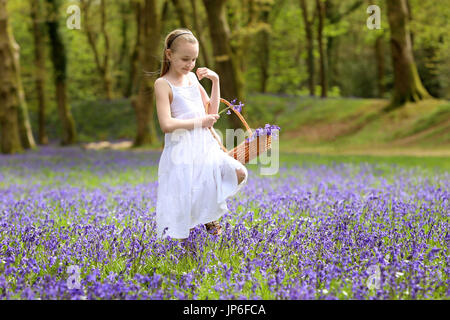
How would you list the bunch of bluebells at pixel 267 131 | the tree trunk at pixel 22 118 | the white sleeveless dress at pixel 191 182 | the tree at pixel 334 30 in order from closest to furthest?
the bunch of bluebells at pixel 267 131 → the white sleeveless dress at pixel 191 182 → the tree trunk at pixel 22 118 → the tree at pixel 334 30

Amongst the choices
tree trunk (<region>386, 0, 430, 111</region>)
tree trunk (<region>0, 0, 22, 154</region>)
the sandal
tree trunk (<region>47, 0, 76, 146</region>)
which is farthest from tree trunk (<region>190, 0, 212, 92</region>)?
the sandal

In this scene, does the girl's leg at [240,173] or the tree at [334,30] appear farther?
the tree at [334,30]

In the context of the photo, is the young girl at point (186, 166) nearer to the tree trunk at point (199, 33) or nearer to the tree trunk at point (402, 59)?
the tree trunk at point (402, 59)

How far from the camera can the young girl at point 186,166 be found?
14.9ft

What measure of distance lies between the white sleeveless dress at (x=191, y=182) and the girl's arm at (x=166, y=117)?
3.4 inches

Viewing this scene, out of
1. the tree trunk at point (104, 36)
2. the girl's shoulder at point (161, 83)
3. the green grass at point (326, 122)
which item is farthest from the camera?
the tree trunk at point (104, 36)

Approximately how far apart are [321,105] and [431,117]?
10.4 metres

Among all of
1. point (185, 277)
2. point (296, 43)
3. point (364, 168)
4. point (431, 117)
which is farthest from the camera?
point (296, 43)

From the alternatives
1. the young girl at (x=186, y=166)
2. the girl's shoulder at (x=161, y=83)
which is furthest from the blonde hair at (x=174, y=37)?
the girl's shoulder at (x=161, y=83)

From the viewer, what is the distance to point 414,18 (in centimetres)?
3428

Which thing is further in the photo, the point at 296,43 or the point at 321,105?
the point at 296,43

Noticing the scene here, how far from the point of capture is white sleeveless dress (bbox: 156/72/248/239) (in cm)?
455
